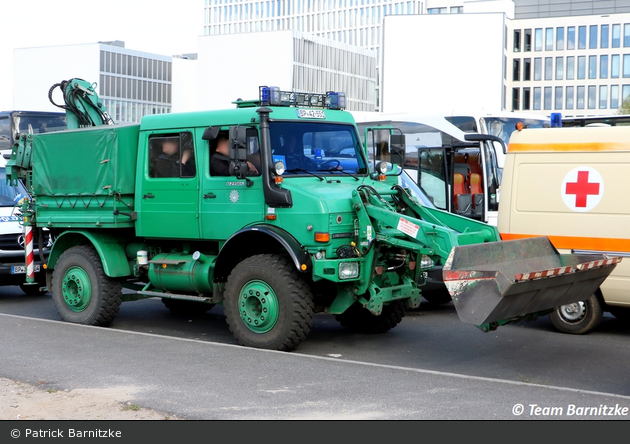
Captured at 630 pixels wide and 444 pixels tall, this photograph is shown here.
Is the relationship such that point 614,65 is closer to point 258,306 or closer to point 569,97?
point 569,97

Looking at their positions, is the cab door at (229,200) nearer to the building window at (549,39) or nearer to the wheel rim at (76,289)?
the wheel rim at (76,289)

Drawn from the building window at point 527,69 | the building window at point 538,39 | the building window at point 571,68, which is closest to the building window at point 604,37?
the building window at point 571,68

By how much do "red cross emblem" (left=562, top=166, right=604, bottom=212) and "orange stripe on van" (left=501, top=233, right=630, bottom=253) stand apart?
1.16ft

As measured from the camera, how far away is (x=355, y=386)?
7.36 m

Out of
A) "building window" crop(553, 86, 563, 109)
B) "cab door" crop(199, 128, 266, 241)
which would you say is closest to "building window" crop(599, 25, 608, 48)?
"building window" crop(553, 86, 563, 109)

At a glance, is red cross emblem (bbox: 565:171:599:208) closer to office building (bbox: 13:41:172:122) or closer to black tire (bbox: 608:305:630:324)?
black tire (bbox: 608:305:630:324)

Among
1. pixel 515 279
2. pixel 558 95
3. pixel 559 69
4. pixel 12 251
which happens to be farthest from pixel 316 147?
pixel 559 69

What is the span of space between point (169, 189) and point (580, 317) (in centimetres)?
521

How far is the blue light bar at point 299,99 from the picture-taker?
374 inches

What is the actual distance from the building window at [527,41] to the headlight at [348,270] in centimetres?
9111

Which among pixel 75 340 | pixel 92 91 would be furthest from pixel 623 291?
pixel 92 91

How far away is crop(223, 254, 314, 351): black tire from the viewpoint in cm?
889
